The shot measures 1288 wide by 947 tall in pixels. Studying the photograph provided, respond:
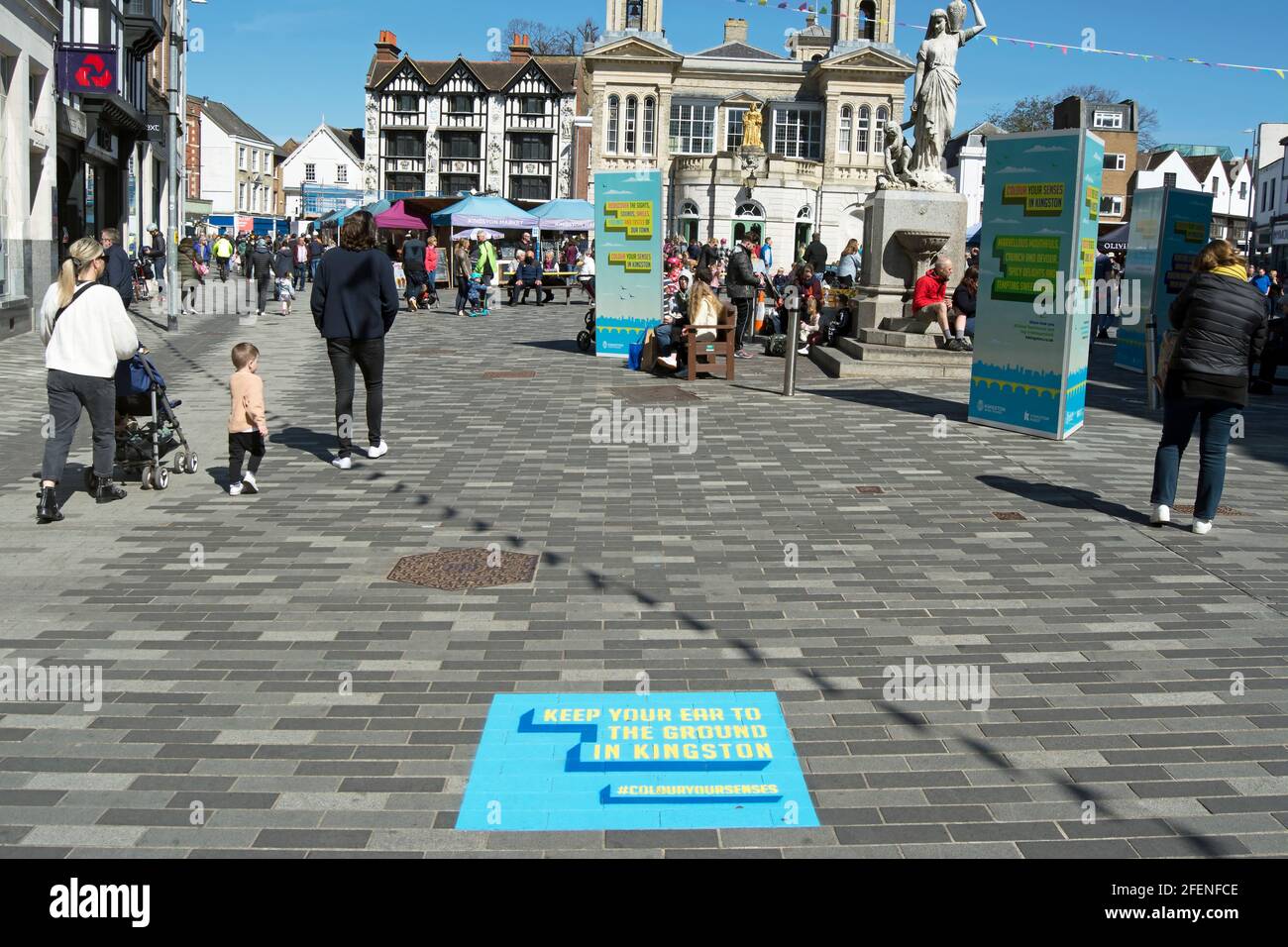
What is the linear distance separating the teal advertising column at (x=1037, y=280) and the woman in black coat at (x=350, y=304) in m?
6.04

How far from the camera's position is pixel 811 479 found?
31.9 ft

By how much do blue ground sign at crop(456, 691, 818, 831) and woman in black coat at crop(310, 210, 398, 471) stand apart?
555cm

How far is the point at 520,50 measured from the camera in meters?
86.4

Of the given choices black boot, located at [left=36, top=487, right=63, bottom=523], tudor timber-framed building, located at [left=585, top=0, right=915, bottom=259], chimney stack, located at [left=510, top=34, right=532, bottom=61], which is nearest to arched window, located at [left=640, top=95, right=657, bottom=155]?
tudor timber-framed building, located at [left=585, top=0, right=915, bottom=259]

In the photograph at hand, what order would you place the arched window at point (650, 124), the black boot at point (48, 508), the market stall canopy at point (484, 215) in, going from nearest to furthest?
the black boot at point (48, 508)
the market stall canopy at point (484, 215)
the arched window at point (650, 124)

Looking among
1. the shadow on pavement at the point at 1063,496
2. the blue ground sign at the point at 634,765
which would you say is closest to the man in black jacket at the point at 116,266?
the shadow on pavement at the point at 1063,496

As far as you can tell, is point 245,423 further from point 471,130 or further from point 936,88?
point 471,130

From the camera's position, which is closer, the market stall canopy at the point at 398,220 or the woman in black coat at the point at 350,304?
the woman in black coat at the point at 350,304

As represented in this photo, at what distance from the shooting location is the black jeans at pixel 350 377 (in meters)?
10.0

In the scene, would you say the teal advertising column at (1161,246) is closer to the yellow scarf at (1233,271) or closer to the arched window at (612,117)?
the yellow scarf at (1233,271)

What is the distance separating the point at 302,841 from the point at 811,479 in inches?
256

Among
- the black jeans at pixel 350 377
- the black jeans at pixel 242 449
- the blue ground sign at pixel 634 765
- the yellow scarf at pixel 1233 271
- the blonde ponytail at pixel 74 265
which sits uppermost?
the yellow scarf at pixel 1233 271

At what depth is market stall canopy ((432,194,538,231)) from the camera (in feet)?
119

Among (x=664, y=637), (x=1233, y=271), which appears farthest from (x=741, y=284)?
(x=664, y=637)
